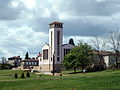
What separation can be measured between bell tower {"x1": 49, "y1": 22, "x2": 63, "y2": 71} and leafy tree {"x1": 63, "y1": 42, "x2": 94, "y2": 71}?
28.3 metres

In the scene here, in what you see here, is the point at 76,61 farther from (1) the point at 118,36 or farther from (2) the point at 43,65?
(2) the point at 43,65

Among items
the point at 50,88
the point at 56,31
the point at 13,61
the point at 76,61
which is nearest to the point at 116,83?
the point at 50,88

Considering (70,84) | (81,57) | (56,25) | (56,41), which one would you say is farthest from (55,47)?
(70,84)

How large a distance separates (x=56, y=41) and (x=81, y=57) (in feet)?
110

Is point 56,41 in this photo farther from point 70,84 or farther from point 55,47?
point 70,84

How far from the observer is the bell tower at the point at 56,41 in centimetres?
11244

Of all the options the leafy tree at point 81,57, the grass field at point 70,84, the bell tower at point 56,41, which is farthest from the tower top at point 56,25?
the grass field at point 70,84

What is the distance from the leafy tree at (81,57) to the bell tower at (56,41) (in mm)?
28294

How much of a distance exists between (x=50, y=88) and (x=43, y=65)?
88841mm

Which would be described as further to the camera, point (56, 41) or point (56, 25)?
point (56, 41)

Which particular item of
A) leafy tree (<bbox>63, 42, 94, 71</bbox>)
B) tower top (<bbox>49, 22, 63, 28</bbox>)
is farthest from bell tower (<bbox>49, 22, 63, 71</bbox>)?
leafy tree (<bbox>63, 42, 94, 71</bbox>)

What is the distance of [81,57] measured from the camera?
80688 millimetres

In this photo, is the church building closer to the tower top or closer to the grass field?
the tower top

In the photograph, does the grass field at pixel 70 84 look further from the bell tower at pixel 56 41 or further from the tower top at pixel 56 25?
the tower top at pixel 56 25
